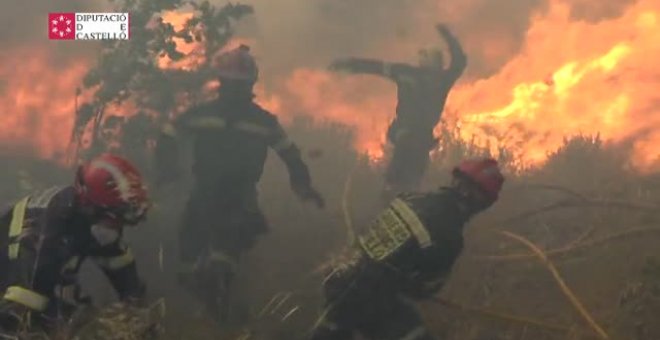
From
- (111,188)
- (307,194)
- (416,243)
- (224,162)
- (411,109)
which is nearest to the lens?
(111,188)

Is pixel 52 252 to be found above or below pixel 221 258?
above

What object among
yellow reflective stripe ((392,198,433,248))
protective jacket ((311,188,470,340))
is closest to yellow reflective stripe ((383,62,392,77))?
protective jacket ((311,188,470,340))

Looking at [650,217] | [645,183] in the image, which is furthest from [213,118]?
[645,183]

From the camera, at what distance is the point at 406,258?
14.8 ft

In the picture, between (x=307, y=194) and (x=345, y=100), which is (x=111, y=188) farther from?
(x=345, y=100)

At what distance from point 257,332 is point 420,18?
10698 millimetres

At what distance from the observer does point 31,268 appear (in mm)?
3643

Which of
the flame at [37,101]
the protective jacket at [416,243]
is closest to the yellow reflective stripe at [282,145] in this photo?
the protective jacket at [416,243]

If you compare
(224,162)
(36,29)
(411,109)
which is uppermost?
(36,29)

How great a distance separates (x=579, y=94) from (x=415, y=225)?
7.40m

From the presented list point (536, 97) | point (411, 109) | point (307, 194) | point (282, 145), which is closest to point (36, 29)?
point (411, 109)

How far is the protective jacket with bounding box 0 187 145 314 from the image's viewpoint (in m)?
3.63

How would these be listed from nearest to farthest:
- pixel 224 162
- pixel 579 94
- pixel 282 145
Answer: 1. pixel 224 162
2. pixel 282 145
3. pixel 579 94

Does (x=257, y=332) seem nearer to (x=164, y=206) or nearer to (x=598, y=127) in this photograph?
(x=164, y=206)
